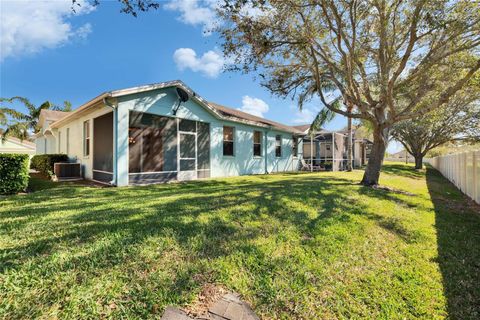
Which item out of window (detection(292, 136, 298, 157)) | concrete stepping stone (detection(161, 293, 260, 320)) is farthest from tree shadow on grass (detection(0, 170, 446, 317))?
window (detection(292, 136, 298, 157))

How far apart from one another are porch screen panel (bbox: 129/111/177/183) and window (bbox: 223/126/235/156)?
365 centimetres

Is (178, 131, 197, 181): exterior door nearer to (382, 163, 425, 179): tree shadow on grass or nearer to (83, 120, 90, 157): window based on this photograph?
(83, 120, 90, 157): window

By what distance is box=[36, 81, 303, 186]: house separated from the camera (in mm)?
9883

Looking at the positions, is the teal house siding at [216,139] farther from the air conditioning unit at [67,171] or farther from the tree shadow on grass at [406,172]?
the tree shadow on grass at [406,172]

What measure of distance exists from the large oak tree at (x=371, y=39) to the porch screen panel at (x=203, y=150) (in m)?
4.36

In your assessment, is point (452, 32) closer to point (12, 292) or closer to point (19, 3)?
point (12, 292)

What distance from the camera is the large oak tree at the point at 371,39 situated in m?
7.56

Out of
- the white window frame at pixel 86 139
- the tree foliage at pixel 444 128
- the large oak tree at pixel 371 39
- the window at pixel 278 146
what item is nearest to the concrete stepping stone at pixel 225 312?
the large oak tree at pixel 371 39

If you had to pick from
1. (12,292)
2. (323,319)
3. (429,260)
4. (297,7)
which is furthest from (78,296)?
(297,7)

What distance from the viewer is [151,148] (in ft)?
35.8

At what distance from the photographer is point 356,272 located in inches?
131

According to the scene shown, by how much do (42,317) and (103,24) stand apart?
1049 centimetres

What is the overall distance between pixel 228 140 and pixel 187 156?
3.35 metres

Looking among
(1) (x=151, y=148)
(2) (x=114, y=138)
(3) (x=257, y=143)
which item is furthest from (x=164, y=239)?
(3) (x=257, y=143)
